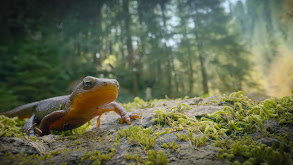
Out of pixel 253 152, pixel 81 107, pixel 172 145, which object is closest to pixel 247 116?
pixel 253 152

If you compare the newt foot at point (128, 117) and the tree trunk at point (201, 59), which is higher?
the tree trunk at point (201, 59)

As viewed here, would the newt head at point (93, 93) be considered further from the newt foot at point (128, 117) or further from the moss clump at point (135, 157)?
the moss clump at point (135, 157)

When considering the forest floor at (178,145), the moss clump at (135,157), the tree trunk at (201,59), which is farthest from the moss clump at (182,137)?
the tree trunk at (201,59)

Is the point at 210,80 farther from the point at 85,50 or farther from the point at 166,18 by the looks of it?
the point at 85,50

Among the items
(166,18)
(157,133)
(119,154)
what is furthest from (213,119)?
(166,18)

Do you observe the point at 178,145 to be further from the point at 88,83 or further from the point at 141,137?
the point at 88,83

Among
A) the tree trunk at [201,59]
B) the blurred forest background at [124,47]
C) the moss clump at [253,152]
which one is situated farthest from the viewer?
the tree trunk at [201,59]

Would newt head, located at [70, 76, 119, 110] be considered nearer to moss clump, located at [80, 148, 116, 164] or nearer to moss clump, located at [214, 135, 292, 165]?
moss clump, located at [80, 148, 116, 164]
